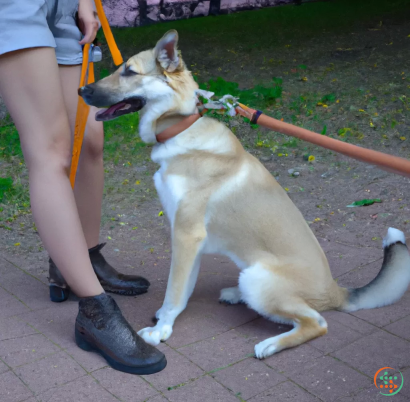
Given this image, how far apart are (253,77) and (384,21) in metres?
3.42

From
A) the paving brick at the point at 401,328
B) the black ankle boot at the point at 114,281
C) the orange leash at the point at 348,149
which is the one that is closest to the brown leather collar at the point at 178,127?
the orange leash at the point at 348,149

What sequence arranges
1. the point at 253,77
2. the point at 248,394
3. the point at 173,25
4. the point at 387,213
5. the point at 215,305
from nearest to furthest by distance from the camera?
the point at 248,394, the point at 215,305, the point at 387,213, the point at 253,77, the point at 173,25

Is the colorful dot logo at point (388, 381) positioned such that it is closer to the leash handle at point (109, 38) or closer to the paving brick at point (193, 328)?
the paving brick at point (193, 328)

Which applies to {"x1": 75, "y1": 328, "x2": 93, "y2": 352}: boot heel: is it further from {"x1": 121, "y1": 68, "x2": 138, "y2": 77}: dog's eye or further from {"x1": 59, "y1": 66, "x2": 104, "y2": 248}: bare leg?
{"x1": 121, "y1": 68, "x2": 138, "y2": 77}: dog's eye

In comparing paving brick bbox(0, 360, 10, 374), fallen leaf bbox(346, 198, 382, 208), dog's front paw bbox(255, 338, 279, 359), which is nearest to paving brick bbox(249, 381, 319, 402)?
dog's front paw bbox(255, 338, 279, 359)

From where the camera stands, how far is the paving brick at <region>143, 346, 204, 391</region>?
2.24m

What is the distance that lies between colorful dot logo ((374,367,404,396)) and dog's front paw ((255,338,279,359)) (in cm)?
45

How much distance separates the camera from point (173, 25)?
30.7ft

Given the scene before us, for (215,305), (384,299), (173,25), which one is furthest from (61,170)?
(173,25)

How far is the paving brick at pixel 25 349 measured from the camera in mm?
2364

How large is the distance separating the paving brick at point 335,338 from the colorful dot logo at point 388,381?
10.0 inches

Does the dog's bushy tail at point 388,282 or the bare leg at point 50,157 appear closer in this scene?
the bare leg at point 50,157

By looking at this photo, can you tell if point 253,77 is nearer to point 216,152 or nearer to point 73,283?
point 216,152

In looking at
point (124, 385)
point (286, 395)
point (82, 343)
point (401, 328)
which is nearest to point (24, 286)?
point (82, 343)
